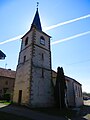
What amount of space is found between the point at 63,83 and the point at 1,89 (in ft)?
65.5

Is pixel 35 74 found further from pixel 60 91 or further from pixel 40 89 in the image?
pixel 60 91

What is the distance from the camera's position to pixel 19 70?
21156mm

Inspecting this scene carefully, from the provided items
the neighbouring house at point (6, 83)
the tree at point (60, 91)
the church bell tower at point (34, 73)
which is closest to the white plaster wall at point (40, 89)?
the church bell tower at point (34, 73)

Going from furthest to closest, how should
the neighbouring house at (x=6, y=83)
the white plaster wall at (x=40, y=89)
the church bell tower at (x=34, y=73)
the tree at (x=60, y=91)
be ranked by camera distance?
the neighbouring house at (x=6, y=83) → the tree at (x=60, y=91) → the church bell tower at (x=34, y=73) → the white plaster wall at (x=40, y=89)

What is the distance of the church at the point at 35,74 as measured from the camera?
17281mm

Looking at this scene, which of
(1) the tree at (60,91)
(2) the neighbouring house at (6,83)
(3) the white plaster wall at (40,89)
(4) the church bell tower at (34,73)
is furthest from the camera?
(2) the neighbouring house at (6,83)

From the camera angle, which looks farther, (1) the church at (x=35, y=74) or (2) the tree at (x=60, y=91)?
(2) the tree at (x=60, y=91)

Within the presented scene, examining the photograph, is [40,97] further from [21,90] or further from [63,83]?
[63,83]

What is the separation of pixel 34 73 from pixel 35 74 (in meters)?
0.24

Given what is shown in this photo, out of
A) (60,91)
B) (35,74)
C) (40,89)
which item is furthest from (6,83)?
(60,91)

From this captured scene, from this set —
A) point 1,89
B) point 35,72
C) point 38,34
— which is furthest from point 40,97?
point 1,89

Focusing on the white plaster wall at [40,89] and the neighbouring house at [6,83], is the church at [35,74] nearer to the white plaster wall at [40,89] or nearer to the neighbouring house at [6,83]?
the white plaster wall at [40,89]

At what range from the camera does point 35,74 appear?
18.3 metres

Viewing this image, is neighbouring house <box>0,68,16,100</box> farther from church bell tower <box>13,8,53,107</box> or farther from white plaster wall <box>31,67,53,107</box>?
white plaster wall <box>31,67,53,107</box>
